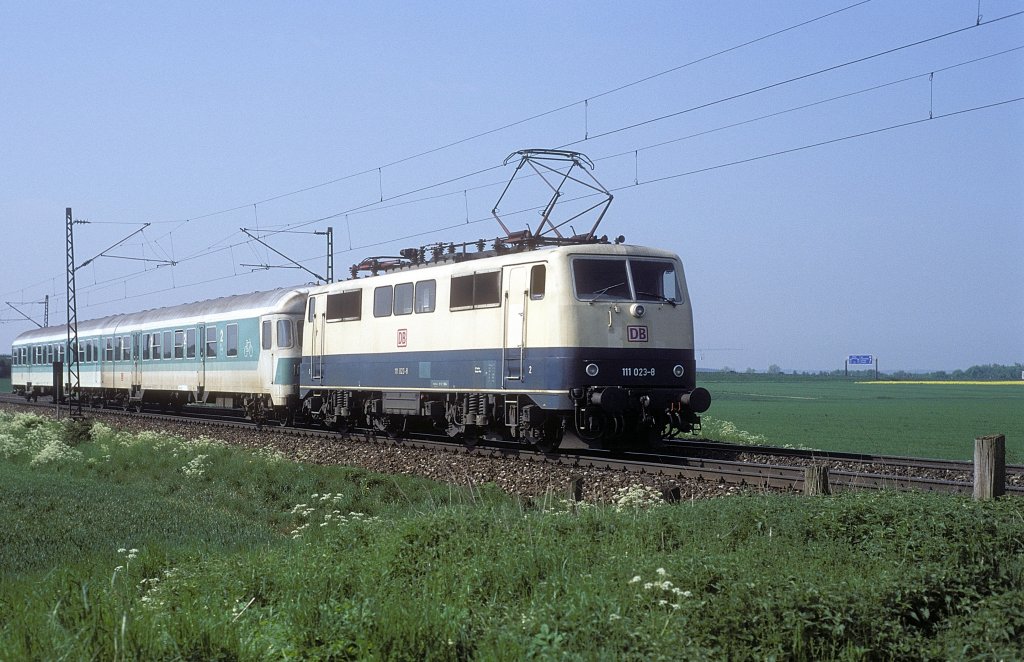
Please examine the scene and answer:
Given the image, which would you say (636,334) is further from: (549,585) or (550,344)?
(549,585)

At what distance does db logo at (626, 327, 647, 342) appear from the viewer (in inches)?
739

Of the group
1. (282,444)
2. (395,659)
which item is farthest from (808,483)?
(282,444)

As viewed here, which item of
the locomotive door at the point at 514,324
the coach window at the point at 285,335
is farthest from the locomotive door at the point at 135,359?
the locomotive door at the point at 514,324

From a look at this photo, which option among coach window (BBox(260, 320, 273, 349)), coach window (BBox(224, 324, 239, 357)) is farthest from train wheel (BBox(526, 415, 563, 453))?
coach window (BBox(224, 324, 239, 357))

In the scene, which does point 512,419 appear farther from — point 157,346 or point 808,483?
point 157,346

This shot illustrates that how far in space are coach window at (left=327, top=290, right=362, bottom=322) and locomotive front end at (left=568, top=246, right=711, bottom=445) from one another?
7.59m

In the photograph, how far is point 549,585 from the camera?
8055 mm

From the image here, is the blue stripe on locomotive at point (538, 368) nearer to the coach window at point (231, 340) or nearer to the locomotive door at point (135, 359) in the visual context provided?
the coach window at point (231, 340)

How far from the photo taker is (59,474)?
20844 millimetres

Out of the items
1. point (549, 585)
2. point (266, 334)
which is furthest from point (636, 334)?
point (266, 334)

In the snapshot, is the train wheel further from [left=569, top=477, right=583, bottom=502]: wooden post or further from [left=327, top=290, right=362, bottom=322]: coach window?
[left=327, top=290, right=362, bottom=322]: coach window

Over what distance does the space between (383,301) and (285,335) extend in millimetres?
6327

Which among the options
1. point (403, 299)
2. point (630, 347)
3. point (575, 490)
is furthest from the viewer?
point (403, 299)

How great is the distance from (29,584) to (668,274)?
12757 millimetres
